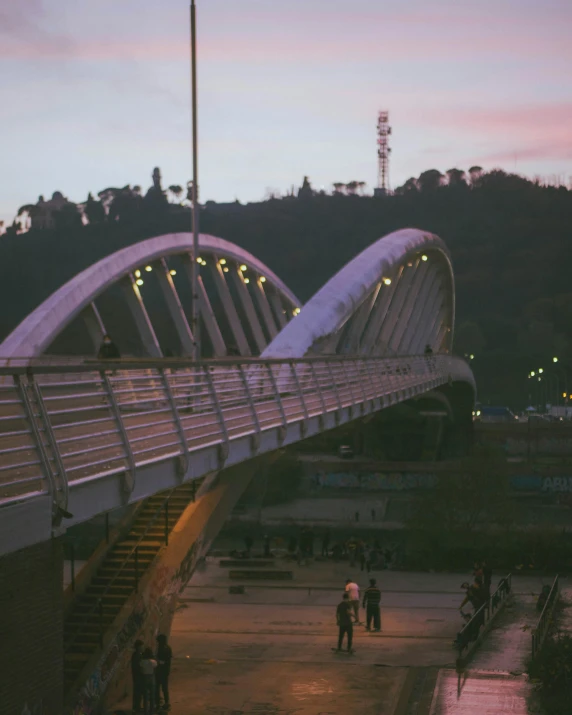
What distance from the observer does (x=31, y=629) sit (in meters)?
11.2

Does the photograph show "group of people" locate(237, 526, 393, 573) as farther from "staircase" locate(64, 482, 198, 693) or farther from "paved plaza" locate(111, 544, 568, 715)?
"staircase" locate(64, 482, 198, 693)

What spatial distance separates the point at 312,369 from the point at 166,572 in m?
6.93

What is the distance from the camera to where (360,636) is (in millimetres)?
25219

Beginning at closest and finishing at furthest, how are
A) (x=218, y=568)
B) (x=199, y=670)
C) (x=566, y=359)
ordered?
(x=199, y=670)
(x=218, y=568)
(x=566, y=359)

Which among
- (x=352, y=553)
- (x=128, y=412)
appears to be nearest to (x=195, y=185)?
(x=128, y=412)

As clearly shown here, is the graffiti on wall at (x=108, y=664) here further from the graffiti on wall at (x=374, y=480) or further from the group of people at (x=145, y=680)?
the graffiti on wall at (x=374, y=480)

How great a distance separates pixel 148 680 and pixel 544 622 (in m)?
10.2

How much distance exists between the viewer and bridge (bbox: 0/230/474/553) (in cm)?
1094

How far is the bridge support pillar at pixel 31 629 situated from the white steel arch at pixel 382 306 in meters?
21.5

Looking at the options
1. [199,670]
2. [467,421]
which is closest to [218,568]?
→ [199,670]

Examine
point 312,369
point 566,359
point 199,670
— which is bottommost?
point 566,359

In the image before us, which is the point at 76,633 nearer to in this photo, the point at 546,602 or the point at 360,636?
the point at 360,636

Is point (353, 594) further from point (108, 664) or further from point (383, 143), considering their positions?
point (383, 143)

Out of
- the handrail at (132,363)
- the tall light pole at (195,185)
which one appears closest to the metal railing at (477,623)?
the handrail at (132,363)
